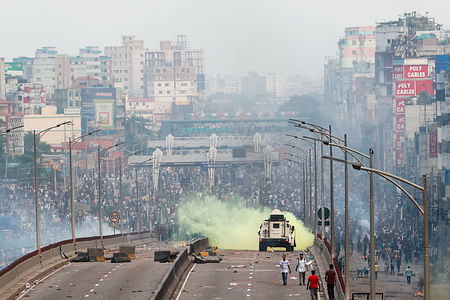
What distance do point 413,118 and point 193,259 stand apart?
142 metres

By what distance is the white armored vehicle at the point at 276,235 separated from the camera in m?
77.0

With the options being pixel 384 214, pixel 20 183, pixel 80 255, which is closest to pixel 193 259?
pixel 80 255

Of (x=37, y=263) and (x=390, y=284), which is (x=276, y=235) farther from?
(x=37, y=263)

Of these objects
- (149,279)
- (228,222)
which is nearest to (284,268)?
(149,279)

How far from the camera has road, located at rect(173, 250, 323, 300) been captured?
45.8m

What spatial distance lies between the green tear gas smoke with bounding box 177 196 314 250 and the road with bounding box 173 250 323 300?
30.9 meters

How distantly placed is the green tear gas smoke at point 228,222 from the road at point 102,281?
113ft

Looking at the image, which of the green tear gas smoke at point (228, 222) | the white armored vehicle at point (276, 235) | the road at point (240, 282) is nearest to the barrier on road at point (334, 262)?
the road at point (240, 282)

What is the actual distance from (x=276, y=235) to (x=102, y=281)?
29266 mm

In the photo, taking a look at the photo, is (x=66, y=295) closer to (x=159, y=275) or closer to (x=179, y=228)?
(x=159, y=275)

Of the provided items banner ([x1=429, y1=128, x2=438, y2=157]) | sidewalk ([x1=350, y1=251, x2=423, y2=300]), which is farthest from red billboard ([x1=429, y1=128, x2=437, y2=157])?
sidewalk ([x1=350, y1=251, x2=423, y2=300])

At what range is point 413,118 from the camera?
19825 cm

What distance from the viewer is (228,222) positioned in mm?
122688

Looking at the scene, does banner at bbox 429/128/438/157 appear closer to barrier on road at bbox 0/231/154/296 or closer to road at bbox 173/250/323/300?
barrier on road at bbox 0/231/154/296
